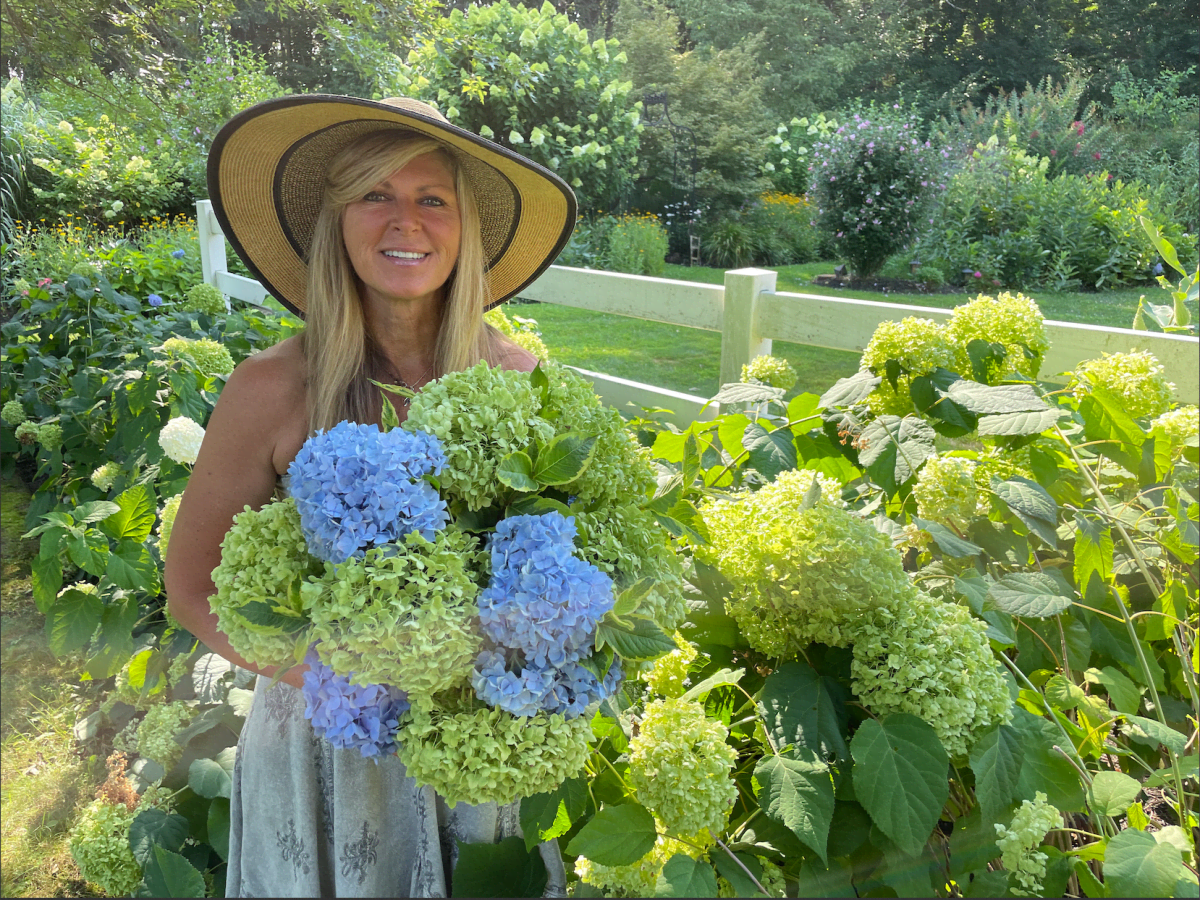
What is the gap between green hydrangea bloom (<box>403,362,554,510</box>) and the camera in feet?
2.25

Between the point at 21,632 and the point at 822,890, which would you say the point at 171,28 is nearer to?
the point at 21,632

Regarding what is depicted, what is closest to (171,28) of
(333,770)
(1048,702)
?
(333,770)

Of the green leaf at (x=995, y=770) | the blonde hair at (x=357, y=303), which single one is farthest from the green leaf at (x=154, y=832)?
the green leaf at (x=995, y=770)

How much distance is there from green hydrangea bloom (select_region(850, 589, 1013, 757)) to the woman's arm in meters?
0.83

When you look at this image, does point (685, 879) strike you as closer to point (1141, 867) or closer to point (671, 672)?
point (671, 672)

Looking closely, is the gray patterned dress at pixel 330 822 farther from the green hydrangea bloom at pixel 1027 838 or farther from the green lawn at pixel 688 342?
the green lawn at pixel 688 342

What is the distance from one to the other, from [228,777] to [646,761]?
3.04 ft

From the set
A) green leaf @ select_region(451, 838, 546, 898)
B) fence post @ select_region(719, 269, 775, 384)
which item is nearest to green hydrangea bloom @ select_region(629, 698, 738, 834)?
green leaf @ select_region(451, 838, 546, 898)

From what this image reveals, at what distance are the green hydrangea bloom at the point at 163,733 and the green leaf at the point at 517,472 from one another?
1.25 meters

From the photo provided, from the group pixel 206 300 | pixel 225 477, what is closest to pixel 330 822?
pixel 225 477

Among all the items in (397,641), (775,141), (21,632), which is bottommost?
(21,632)

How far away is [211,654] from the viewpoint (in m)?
1.72

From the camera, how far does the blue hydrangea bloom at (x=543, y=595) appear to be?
2.05 ft

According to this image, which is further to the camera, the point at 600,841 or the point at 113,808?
the point at 113,808
